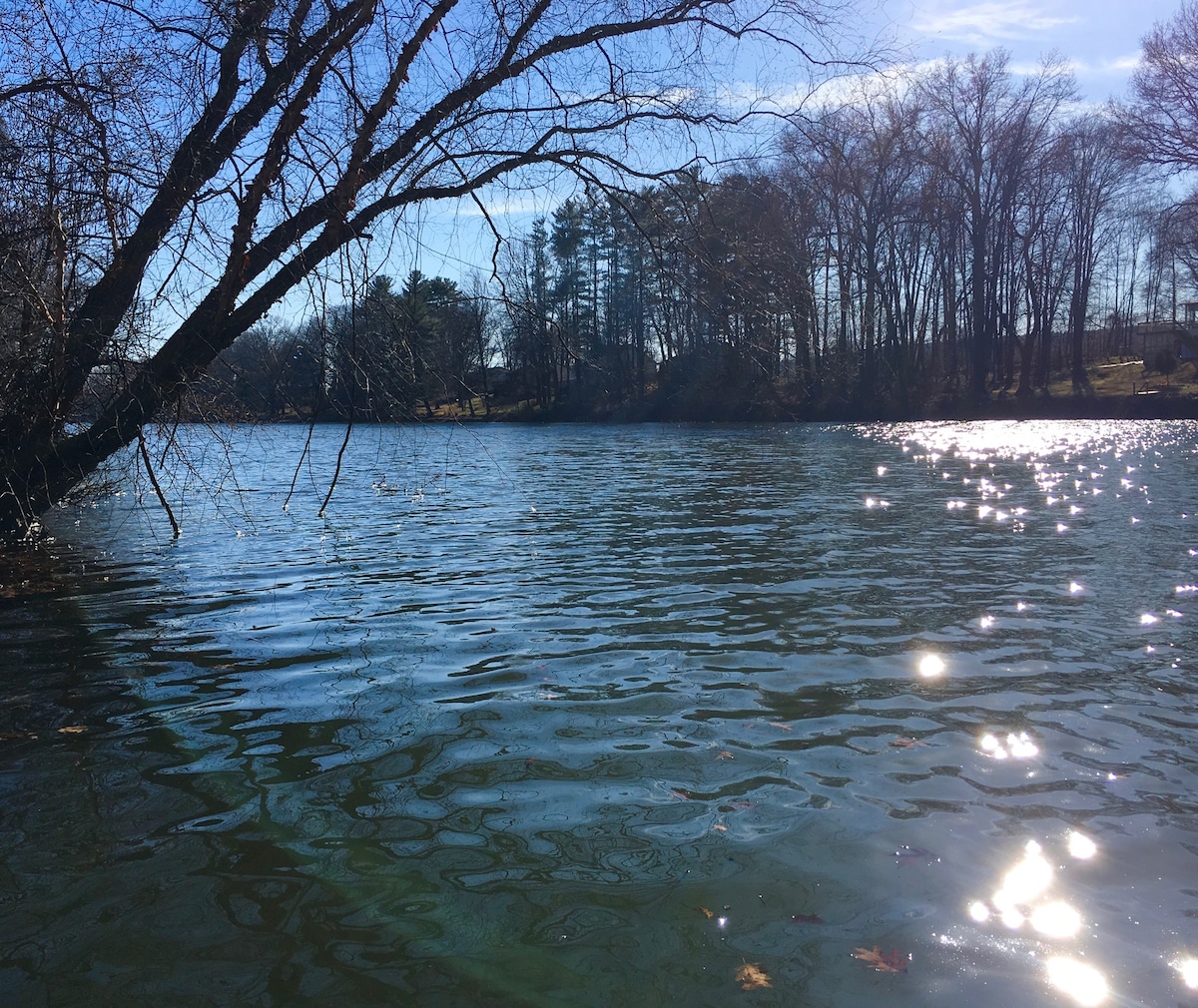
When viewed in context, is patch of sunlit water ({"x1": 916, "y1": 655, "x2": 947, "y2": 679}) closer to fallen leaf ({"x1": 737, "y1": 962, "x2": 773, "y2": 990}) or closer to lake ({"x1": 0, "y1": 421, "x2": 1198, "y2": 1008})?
lake ({"x1": 0, "y1": 421, "x2": 1198, "y2": 1008})

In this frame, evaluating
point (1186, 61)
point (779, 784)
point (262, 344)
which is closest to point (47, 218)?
point (262, 344)

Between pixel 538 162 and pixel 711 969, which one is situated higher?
pixel 538 162

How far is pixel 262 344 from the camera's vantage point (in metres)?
7.79

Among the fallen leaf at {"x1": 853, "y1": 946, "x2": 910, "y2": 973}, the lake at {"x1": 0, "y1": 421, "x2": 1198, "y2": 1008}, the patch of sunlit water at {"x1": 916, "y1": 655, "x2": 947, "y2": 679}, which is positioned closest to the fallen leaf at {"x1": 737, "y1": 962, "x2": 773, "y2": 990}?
the lake at {"x1": 0, "y1": 421, "x2": 1198, "y2": 1008}

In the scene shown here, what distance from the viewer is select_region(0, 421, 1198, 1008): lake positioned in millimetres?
3230

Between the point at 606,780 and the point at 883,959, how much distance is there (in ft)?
5.74

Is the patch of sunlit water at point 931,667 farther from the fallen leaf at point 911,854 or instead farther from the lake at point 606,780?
the fallen leaf at point 911,854

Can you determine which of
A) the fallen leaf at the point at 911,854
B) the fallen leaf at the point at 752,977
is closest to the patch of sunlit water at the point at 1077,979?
the fallen leaf at the point at 911,854

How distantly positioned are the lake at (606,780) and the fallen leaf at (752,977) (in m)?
0.01

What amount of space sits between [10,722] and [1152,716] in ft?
22.8

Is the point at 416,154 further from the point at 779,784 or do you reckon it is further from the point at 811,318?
the point at 779,784

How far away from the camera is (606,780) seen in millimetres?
4656

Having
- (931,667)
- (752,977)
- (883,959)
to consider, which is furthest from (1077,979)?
(931,667)

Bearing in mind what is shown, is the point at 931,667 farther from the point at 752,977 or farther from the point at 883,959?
the point at 752,977
